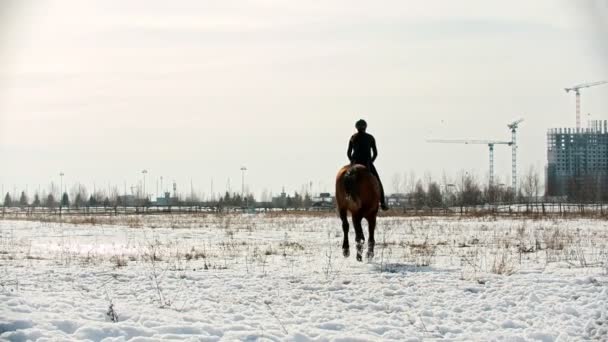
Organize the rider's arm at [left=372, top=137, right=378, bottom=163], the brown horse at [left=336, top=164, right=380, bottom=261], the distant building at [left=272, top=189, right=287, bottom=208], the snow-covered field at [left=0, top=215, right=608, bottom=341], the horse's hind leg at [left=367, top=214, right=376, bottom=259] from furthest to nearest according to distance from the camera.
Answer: the distant building at [left=272, top=189, right=287, bottom=208] < the rider's arm at [left=372, top=137, right=378, bottom=163] < the brown horse at [left=336, top=164, right=380, bottom=261] < the horse's hind leg at [left=367, top=214, right=376, bottom=259] < the snow-covered field at [left=0, top=215, right=608, bottom=341]

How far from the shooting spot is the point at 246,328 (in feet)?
24.0

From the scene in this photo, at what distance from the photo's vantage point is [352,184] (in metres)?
13.1

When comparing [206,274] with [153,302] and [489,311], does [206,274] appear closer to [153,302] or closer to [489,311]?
[153,302]

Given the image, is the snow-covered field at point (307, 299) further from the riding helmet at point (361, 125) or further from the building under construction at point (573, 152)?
the building under construction at point (573, 152)

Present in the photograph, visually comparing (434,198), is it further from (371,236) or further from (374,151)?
(371,236)

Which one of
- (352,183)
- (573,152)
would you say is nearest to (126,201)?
(573,152)

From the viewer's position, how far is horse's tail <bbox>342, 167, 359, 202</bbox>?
13.1m

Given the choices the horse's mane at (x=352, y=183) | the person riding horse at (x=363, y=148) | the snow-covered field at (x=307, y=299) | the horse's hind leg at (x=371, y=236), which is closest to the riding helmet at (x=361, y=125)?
the person riding horse at (x=363, y=148)

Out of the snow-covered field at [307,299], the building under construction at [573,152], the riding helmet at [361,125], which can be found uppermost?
the building under construction at [573,152]

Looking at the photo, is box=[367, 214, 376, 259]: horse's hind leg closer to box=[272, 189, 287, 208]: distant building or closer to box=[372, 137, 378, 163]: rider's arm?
box=[372, 137, 378, 163]: rider's arm

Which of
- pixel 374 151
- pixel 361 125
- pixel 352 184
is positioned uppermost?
pixel 361 125

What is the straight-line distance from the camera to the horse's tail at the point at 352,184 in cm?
1307

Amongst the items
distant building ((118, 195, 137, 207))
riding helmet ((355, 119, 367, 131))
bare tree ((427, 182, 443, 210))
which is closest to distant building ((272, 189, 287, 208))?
distant building ((118, 195, 137, 207))

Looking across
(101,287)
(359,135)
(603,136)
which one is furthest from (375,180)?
(603,136)
